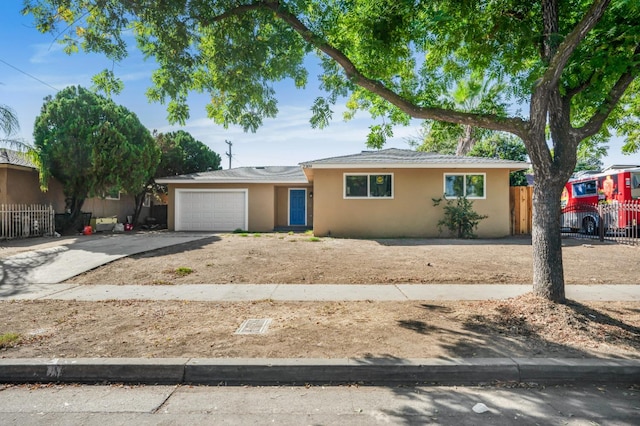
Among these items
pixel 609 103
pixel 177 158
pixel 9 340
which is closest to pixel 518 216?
pixel 609 103

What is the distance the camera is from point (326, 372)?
Result: 146 inches

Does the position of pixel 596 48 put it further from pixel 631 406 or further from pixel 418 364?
pixel 418 364

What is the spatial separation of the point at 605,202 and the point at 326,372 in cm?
1773

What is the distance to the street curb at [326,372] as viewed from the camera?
12.1ft

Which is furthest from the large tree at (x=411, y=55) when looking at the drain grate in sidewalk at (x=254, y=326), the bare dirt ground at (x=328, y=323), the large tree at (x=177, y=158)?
the large tree at (x=177, y=158)

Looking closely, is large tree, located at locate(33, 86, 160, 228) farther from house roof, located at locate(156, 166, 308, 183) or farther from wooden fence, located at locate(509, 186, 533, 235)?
wooden fence, located at locate(509, 186, 533, 235)

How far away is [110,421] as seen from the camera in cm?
304

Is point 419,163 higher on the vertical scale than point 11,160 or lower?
lower

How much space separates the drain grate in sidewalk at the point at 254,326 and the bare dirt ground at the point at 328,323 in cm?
9

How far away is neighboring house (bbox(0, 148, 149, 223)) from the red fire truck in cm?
2210

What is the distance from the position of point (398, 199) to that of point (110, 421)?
1369 centimetres

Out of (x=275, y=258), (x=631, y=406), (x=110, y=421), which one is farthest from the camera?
(x=275, y=258)

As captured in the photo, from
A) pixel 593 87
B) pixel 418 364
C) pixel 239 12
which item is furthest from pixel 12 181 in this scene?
pixel 593 87

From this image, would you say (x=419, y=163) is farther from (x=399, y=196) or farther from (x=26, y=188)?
(x=26, y=188)
